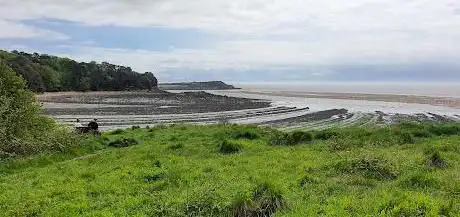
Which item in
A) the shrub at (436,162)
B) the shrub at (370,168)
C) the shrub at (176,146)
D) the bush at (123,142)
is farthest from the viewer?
the bush at (123,142)

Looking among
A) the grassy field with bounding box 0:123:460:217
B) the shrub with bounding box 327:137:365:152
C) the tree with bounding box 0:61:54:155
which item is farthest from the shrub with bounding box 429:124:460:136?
the tree with bounding box 0:61:54:155

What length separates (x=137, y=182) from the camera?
1747 centimetres

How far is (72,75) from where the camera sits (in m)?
150

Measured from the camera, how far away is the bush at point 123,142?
30.9 metres

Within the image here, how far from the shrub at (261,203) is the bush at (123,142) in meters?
19.0

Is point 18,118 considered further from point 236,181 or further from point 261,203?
point 261,203

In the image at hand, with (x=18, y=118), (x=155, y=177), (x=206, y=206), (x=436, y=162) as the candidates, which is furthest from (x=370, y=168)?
(x=18, y=118)

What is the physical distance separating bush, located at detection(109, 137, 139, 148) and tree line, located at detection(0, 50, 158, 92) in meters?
93.4

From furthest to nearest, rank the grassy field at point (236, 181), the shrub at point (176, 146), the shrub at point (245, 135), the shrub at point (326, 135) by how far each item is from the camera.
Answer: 1. the shrub at point (245, 135)
2. the shrub at point (326, 135)
3. the shrub at point (176, 146)
4. the grassy field at point (236, 181)

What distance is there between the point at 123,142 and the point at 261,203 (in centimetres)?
2040

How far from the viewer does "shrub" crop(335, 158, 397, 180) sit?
17672mm

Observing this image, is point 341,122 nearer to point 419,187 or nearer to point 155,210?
point 419,187

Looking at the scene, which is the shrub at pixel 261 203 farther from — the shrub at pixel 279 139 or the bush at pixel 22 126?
the shrub at pixel 279 139

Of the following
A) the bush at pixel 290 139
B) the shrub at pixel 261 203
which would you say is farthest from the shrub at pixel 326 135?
the shrub at pixel 261 203
